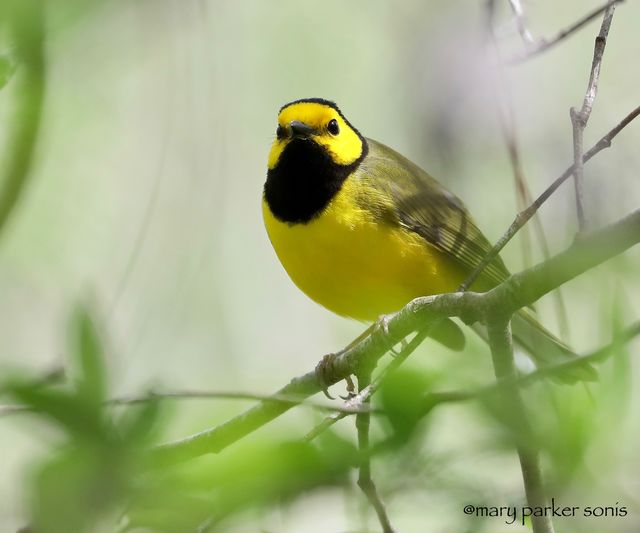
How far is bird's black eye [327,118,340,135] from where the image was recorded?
194 inches

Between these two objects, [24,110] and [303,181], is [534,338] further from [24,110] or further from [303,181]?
[24,110]

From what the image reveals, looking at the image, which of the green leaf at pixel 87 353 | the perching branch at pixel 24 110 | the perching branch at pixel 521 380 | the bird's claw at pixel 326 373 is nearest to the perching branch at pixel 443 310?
the bird's claw at pixel 326 373

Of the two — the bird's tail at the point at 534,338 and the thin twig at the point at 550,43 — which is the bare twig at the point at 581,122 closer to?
the thin twig at the point at 550,43

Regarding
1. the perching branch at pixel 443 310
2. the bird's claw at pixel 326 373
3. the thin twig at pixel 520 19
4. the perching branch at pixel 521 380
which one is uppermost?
the thin twig at pixel 520 19

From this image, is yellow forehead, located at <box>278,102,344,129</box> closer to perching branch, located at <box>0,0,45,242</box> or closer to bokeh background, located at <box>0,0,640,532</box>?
bokeh background, located at <box>0,0,640,532</box>

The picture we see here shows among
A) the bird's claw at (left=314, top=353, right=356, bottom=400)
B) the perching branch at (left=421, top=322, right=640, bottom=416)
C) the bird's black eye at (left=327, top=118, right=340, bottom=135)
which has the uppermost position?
the bird's black eye at (left=327, top=118, right=340, bottom=135)

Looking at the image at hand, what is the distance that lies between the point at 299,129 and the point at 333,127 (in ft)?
0.79

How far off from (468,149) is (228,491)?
434cm

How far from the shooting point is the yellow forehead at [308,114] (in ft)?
16.0

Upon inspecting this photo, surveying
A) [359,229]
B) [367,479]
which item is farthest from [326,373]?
[367,479]

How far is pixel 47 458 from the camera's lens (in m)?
1.11

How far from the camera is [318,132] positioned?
4875 millimetres

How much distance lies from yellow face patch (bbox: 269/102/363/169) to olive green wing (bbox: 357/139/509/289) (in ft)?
0.41

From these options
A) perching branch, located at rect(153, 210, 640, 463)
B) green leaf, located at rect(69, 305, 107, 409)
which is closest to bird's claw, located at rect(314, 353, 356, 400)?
perching branch, located at rect(153, 210, 640, 463)
